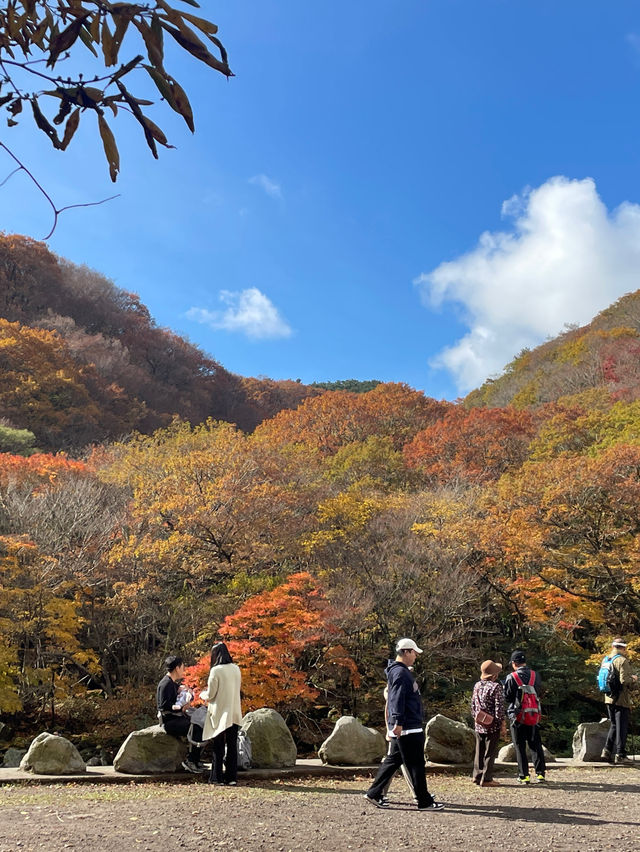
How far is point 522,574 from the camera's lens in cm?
1554

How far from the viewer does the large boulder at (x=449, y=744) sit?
7.79m

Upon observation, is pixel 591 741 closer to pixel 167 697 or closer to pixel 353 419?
pixel 167 697

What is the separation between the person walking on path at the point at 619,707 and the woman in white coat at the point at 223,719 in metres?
4.49

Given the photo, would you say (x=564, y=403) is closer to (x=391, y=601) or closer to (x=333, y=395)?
(x=333, y=395)

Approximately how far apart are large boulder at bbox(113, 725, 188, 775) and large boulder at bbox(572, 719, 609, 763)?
202 inches

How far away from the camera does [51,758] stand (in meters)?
6.40

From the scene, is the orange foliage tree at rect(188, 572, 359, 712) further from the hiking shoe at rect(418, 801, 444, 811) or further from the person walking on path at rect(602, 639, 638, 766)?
the hiking shoe at rect(418, 801, 444, 811)

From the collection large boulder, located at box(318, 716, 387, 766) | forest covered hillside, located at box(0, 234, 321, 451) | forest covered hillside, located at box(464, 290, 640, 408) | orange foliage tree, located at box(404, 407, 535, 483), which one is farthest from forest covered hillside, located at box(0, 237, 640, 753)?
forest covered hillside, located at box(464, 290, 640, 408)

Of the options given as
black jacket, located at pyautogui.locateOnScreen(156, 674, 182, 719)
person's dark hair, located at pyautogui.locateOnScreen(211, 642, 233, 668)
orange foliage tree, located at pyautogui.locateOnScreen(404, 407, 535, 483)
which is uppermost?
orange foliage tree, located at pyautogui.locateOnScreen(404, 407, 535, 483)

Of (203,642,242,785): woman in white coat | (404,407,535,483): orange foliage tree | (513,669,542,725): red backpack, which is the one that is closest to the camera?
(203,642,242,785): woman in white coat

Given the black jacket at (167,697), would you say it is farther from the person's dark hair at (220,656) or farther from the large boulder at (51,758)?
the large boulder at (51,758)

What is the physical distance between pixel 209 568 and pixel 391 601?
13.4ft

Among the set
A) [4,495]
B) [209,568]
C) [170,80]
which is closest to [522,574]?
[209,568]

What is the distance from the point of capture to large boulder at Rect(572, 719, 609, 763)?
843 cm
